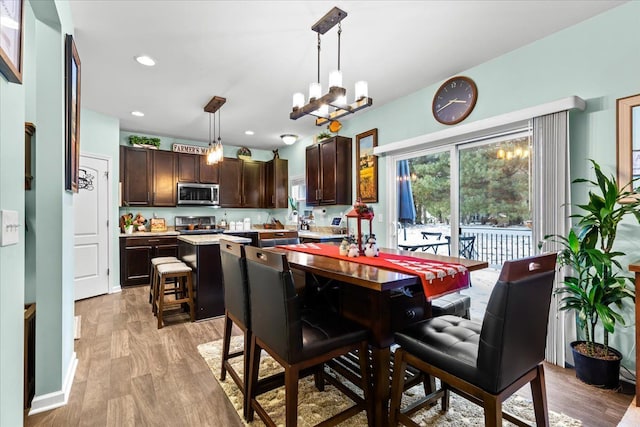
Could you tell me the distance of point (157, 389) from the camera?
213 cm

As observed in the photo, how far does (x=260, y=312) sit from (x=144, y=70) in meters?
2.95

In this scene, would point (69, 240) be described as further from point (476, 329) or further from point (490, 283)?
point (490, 283)

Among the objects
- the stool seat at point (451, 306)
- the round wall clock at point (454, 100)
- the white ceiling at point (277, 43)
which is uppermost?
the white ceiling at point (277, 43)

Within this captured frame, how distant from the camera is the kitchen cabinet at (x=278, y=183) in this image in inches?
251

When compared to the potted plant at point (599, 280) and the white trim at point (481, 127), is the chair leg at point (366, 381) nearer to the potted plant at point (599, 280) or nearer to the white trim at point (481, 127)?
the potted plant at point (599, 280)

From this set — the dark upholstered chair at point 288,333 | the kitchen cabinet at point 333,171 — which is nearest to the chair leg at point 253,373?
the dark upholstered chair at point 288,333

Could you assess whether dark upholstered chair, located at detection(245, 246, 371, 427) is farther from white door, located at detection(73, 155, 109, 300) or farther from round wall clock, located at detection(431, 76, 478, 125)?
white door, located at detection(73, 155, 109, 300)

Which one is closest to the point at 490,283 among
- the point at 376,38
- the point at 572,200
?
the point at 572,200

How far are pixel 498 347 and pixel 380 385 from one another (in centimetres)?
69

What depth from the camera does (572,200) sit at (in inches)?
98.0

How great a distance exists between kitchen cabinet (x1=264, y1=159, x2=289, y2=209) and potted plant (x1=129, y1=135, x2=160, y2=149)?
85.0 inches

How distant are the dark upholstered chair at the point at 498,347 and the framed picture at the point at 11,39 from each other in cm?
173

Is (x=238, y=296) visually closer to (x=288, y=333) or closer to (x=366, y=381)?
(x=288, y=333)

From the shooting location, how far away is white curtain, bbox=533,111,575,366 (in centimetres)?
243
